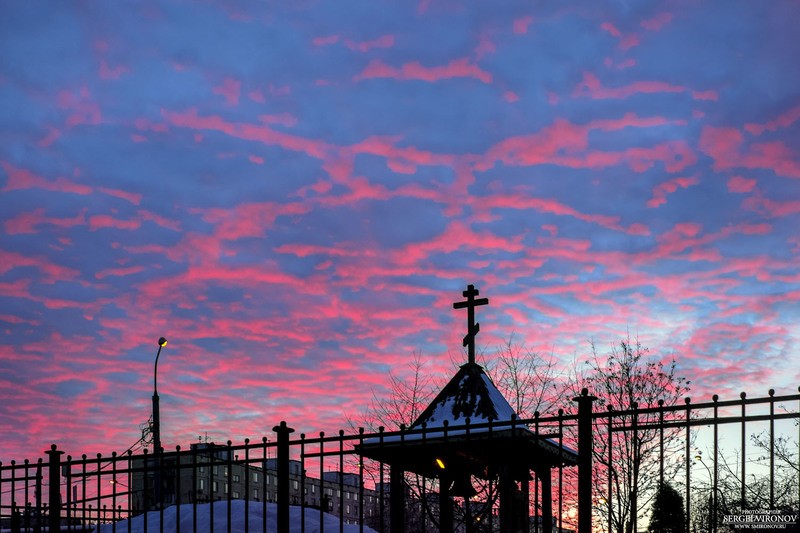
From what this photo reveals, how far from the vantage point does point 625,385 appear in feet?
96.2

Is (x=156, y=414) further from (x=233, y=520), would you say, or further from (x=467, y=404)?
(x=467, y=404)

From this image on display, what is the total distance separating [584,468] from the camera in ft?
28.6

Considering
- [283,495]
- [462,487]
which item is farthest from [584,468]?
[283,495]

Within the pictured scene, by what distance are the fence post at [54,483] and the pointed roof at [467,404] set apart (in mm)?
5271

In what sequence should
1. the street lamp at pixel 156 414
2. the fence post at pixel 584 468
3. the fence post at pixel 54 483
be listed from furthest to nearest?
the street lamp at pixel 156 414 → the fence post at pixel 54 483 → the fence post at pixel 584 468

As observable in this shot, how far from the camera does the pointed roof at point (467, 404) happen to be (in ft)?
35.0

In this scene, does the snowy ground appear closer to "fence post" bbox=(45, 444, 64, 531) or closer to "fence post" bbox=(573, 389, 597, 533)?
"fence post" bbox=(45, 444, 64, 531)

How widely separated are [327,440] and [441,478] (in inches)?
62.2

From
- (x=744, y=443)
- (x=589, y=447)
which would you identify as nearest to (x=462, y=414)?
(x=589, y=447)

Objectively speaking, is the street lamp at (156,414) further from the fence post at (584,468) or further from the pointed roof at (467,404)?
the fence post at (584,468)

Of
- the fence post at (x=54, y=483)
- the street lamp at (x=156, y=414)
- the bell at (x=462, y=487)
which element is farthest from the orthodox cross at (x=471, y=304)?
the street lamp at (x=156, y=414)

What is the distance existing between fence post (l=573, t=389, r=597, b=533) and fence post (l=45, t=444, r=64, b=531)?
24.5 ft

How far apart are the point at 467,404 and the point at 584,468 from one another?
7.81 ft

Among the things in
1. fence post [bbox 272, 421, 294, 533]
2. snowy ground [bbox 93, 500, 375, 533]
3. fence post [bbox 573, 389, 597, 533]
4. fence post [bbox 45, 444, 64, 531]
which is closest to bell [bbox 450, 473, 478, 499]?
snowy ground [bbox 93, 500, 375, 533]
